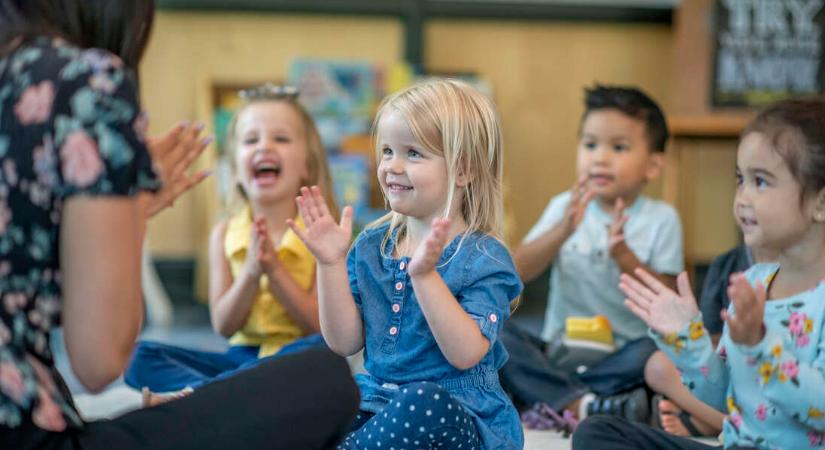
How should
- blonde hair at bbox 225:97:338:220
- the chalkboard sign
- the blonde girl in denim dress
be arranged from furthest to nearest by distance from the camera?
the chalkboard sign → blonde hair at bbox 225:97:338:220 → the blonde girl in denim dress

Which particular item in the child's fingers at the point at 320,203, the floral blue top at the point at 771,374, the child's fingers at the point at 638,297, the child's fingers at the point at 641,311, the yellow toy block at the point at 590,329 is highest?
the child's fingers at the point at 320,203

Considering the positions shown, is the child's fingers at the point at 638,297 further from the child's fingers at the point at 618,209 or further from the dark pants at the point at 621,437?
the child's fingers at the point at 618,209

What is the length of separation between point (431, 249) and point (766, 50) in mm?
2269

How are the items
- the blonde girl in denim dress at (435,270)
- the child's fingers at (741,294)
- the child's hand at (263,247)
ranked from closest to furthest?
the child's fingers at (741,294) → the blonde girl in denim dress at (435,270) → the child's hand at (263,247)

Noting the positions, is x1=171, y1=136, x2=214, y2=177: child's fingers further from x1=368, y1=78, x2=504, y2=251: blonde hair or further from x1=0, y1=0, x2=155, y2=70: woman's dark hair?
x1=368, y1=78, x2=504, y2=251: blonde hair

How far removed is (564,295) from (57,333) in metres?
1.47

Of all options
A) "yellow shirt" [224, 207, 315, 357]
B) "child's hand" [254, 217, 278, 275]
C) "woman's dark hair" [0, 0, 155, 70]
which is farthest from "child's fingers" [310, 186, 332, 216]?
"yellow shirt" [224, 207, 315, 357]

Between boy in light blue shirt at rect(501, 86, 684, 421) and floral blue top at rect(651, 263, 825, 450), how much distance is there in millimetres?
486

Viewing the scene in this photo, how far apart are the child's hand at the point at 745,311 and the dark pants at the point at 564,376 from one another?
618 millimetres

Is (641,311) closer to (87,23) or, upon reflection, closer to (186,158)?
(186,158)

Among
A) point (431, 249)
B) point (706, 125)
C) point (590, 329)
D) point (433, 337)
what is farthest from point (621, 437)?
point (706, 125)

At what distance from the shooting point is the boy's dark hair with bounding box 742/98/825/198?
1378 mm

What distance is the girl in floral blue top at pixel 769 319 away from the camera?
1251mm

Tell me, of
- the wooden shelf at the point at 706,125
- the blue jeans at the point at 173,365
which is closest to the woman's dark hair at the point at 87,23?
the blue jeans at the point at 173,365
